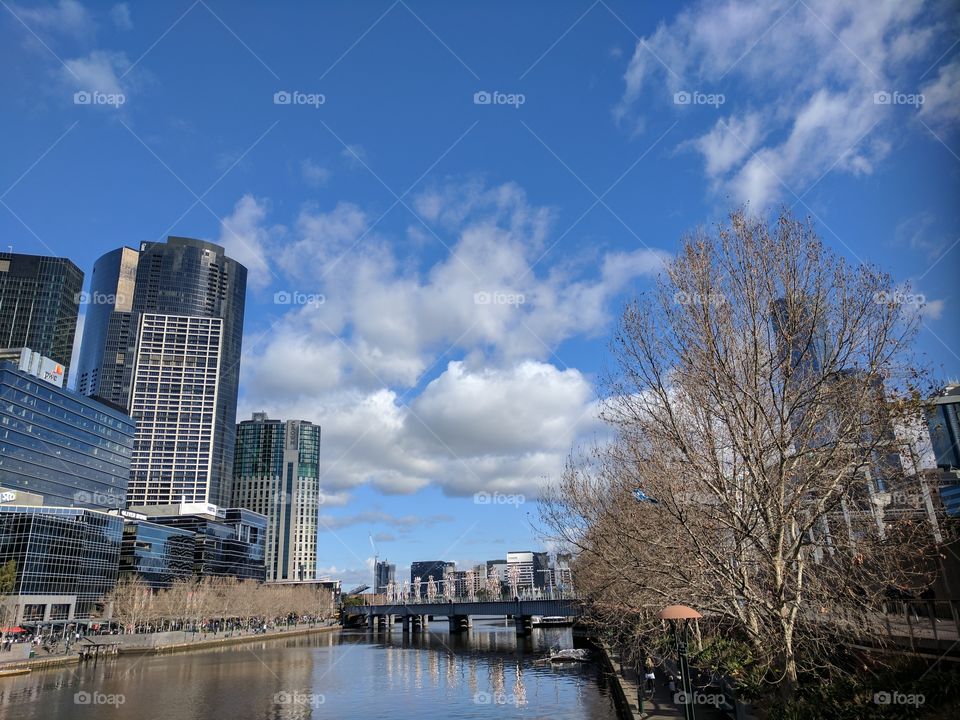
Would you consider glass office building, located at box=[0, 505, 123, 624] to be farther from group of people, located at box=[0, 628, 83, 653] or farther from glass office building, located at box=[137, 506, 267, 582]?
glass office building, located at box=[137, 506, 267, 582]

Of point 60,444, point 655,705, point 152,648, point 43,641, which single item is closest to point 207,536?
point 60,444

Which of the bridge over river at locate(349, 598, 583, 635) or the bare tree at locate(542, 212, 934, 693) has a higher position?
the bare tree at locate(542, 212, 934, 693)

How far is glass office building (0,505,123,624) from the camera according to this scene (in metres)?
108

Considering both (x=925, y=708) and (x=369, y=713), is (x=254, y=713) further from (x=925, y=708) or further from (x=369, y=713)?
(x=925, y=708)

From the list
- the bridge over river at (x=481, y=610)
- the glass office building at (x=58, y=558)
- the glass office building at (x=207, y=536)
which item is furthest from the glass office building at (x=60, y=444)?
the bridge over river at (x=481, y=610)

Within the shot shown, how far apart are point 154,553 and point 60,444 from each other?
3502 cm

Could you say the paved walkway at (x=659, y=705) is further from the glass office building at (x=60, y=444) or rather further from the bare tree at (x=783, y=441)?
the glass office building at (x=60, y=444)

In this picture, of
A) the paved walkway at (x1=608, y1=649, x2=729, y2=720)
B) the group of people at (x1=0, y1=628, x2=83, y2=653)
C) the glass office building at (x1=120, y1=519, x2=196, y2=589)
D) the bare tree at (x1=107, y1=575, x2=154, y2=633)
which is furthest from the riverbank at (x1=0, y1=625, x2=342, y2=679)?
the paved walkway at (x1=608, y1=649, x2=729, y2=720)

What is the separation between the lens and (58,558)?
116 metres

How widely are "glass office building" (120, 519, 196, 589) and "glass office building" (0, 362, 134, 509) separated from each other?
10.0 metres

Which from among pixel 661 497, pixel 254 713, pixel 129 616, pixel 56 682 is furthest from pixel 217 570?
pixel 661 497

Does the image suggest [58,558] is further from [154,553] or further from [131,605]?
[154,553]

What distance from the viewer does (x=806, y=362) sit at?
18.3m

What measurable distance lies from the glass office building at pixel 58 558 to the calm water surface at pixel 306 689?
1888 inches
